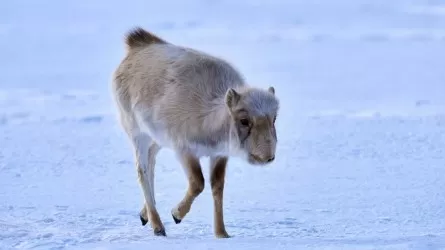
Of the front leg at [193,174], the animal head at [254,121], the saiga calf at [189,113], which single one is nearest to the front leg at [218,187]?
the saiga calf at [189,113]

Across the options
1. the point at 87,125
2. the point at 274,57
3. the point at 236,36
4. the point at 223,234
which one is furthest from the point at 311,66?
the point at 223,234

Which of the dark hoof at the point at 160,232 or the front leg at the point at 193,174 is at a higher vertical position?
the front leg at the point at 193,174

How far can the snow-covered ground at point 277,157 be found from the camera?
23.8ft

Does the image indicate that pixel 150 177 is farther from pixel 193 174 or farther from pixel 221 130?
pixel 221 130

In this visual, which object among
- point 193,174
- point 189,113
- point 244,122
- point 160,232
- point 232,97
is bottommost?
point 160,232

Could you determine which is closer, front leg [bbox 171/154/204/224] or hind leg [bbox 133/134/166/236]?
front leg [bbox 171/154/204/224]

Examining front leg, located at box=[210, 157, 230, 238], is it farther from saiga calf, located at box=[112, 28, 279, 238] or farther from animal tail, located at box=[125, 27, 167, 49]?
animal tail, located at box=[125, 27, 167, 49]

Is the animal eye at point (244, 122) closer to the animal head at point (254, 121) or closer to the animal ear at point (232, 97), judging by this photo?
the animal head at point (254, 121)

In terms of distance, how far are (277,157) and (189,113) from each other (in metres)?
4.00

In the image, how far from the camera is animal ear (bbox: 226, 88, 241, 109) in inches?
246

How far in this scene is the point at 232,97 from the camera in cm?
627

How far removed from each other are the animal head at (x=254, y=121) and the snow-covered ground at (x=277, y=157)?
571 millimetres

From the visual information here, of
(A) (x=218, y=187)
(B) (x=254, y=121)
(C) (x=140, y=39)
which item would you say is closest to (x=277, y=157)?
(C) (x=140, y=39)

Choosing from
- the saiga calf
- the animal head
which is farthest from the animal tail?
the animal head
